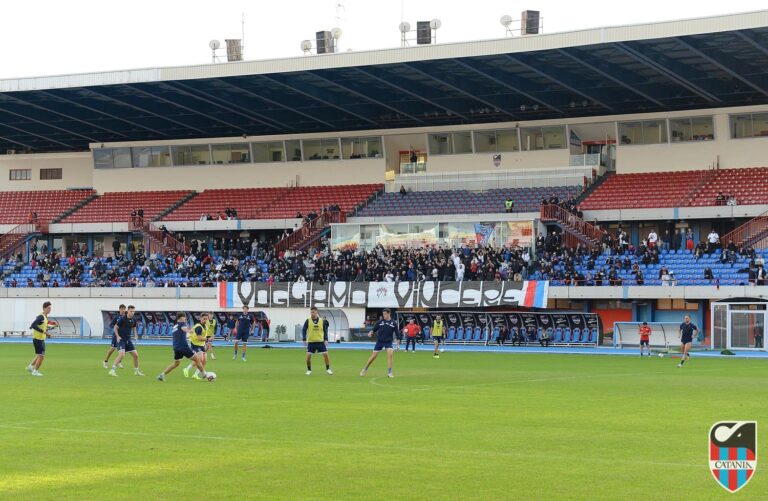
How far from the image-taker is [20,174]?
8325 centimetres

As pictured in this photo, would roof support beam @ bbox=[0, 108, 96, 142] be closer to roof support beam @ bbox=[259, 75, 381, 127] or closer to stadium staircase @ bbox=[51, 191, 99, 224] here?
stadium staircase @ bbox=[51, 191, 99, 224]

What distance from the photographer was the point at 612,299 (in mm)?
55594

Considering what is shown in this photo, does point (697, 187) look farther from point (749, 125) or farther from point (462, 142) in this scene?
point (462, 142)

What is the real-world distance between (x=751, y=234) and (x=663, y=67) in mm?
8986

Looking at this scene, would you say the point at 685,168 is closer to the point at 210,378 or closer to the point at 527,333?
the point at 527,333

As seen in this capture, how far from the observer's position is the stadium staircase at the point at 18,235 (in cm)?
7475

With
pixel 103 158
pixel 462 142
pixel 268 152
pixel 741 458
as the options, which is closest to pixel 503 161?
pixel 462 142

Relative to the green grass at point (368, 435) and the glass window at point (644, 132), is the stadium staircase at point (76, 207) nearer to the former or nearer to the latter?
the glass window at point (644, 132)

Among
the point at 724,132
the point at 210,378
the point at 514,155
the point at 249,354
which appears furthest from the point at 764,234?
the point at 210,378

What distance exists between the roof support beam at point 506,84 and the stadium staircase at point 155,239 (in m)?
21.6

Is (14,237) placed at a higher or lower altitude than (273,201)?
lower

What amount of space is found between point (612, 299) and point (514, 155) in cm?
1521

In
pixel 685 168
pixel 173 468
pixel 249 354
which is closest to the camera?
pixel 173 468

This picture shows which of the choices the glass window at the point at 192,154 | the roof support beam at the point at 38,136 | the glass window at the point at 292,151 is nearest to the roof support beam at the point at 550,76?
the glass window at the point at 292,151
